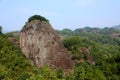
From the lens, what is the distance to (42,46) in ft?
219

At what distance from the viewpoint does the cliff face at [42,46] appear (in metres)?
65.4

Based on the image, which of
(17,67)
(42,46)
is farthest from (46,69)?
(42,46)

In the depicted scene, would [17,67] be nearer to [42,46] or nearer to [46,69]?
[46,69]

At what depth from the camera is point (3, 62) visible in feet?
208

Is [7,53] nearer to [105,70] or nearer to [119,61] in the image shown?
[105,70]

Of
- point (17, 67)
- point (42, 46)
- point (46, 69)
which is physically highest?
point (42, 46)

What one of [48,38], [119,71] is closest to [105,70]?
[119,71]

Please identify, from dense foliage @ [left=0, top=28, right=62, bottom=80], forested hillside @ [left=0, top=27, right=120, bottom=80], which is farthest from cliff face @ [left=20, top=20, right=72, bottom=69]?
dense foliage @ [left=0, top=28, right=62, bottom=80]

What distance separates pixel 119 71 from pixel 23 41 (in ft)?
89.4

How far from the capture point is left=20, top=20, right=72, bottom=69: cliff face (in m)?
65.4

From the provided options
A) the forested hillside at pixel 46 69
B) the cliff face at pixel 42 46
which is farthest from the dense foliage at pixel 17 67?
the cliff face at pixel 42 46

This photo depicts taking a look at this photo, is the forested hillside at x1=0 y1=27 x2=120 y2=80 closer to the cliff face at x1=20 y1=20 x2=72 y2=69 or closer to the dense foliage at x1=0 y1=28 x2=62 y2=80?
the dense foliage at x1=0 y1=28 x2=62 y2=80

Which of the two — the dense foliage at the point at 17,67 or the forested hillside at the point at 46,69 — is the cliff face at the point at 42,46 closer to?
the forested hillside at the point at 46,69

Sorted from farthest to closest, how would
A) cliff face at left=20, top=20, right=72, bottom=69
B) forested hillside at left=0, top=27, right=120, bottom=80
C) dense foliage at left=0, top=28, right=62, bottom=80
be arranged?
cliff face at left=20, top=20, right=72, bottom=69, forested hillside at left=0, top=27, right=120, bottom=80, dense foliage at left=0, top=28, right=62, bottom=80
